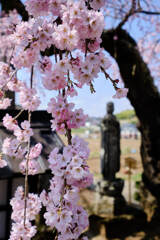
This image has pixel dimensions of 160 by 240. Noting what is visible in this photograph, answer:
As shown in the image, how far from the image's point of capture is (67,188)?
72 centimetres

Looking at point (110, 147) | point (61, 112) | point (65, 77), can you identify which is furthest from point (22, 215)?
point (110, 147)

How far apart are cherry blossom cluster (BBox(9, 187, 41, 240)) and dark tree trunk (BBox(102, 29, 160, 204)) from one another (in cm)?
354

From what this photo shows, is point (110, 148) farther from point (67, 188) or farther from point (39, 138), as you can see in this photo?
point (67, 188)

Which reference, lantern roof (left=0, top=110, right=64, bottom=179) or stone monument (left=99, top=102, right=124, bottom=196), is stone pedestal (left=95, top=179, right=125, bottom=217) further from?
lantern roof (left=0, top=110, right=64, bottom=179)

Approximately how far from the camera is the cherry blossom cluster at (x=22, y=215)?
87 centimetres

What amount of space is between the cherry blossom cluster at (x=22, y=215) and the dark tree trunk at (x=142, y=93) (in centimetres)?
354

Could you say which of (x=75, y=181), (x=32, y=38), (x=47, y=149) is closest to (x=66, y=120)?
(x=75, y=181)

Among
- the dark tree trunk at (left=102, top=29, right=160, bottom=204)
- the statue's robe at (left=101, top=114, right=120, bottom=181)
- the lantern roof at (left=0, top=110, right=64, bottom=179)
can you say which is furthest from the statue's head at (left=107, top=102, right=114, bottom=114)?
the lantern roof at (left=0, top=110, right=64, bottom=179)

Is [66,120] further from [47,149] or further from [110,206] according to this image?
[110,206]

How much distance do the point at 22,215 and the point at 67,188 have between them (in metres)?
0.39

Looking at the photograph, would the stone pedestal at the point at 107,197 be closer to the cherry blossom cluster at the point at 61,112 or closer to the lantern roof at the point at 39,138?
the lantern roof at the point at 39,138

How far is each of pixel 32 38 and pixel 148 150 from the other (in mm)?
4358

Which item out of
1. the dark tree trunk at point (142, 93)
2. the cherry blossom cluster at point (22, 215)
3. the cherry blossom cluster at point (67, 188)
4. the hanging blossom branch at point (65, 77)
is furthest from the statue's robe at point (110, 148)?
the cherry blossom cluster at point (67, 188)

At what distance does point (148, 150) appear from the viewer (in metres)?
4.68
